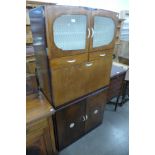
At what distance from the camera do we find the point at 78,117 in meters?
1.66

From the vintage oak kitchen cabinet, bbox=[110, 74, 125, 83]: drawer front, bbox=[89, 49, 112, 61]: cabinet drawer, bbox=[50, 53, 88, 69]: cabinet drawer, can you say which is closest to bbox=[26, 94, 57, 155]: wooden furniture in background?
the vintage oak kitchen cabinet

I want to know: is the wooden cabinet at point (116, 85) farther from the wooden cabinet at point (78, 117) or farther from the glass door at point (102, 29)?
the glass door at point (102, 29)

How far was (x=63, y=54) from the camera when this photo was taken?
3.81 ft

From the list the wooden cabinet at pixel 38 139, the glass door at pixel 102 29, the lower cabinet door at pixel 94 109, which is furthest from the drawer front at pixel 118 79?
the wooden cabinet at pixel 38 139

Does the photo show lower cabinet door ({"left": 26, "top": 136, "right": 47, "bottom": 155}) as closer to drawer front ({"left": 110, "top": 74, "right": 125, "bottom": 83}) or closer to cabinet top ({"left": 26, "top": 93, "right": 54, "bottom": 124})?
cabinet top ({"left": 26, "top": 93, "right": 54, "bottom": 124})

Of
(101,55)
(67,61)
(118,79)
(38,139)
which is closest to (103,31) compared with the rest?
(101,55)

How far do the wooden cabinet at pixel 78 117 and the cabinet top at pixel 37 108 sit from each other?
19cm

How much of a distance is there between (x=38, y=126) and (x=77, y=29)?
95 cm

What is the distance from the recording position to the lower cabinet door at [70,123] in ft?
4.87

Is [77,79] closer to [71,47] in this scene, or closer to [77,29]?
[71,47]

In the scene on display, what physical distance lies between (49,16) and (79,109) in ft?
3.53
